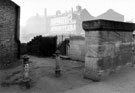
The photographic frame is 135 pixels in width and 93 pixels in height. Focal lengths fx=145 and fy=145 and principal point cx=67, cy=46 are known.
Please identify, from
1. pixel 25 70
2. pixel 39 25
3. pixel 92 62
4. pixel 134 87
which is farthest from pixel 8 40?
pixel 39 25

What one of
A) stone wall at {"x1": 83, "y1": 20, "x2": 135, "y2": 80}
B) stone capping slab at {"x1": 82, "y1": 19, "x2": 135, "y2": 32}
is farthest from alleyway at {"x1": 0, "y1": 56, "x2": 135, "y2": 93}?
stone capping slab at {"x1": 82, "y1": 19, "x2": 135, "y2": 32}

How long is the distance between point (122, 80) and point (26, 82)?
312 cm

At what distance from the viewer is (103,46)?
484 centimetres

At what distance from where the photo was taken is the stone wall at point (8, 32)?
8.45 meters

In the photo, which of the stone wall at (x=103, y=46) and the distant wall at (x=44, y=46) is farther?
the distant wall at (x=44, y=46)

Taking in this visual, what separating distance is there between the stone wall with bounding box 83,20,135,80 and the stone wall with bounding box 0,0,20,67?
5569mm

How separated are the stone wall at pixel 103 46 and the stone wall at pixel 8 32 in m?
5.57

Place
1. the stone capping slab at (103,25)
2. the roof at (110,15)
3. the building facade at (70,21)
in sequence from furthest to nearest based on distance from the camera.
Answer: the roof at (110,15) < the building facade at (70,21) < the stone capping slab at (103,25)

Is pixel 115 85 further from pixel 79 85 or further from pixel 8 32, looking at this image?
pixel 8 32

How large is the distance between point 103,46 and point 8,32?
6.39m

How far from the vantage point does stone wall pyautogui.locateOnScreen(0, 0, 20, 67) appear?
8.45 meters

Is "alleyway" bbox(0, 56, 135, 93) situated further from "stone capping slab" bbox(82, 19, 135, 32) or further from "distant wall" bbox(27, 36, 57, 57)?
"distant wall" bbox(27, 36, 57, 57)

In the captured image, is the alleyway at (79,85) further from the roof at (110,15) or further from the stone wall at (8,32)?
the roof at (110,15)

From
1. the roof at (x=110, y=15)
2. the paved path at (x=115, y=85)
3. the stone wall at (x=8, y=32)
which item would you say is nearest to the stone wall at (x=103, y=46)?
the paved path at (x=115, y=85)
